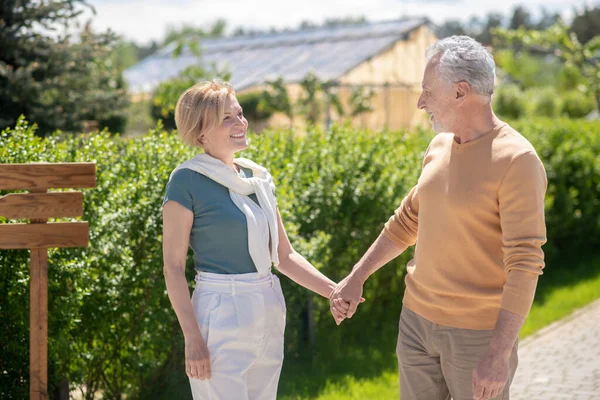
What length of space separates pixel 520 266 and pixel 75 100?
7.14 meters

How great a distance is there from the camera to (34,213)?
3947 mm

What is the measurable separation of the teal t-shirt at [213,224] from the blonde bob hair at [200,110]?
177mm

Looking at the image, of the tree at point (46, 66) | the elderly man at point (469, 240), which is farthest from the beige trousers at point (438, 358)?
the tree at point (46, 66)

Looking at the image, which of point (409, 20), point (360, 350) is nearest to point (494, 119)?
point (360, 350)

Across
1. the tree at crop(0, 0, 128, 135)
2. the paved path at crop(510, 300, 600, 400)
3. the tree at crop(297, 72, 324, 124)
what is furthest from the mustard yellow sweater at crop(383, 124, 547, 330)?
the tree at crop(297, 72, 324, 124)

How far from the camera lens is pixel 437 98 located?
3.05 meters

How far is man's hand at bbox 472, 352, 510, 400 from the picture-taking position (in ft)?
9.30

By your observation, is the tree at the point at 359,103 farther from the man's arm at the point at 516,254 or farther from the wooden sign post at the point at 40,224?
the man's arm at the point at 516,254

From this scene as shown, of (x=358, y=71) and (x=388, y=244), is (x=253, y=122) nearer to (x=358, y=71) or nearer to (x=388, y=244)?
(x=358, y=71)

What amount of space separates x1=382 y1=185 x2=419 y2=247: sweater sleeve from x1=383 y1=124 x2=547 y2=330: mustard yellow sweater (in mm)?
193

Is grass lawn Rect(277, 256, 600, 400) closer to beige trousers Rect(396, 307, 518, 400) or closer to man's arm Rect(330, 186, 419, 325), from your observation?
man's arm Rect(330, 186, 419, 325)

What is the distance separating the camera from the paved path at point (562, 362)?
5.72 metres


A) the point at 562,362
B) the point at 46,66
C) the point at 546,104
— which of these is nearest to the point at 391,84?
the point at 546,104

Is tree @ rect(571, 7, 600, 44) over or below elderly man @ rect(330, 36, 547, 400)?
below
